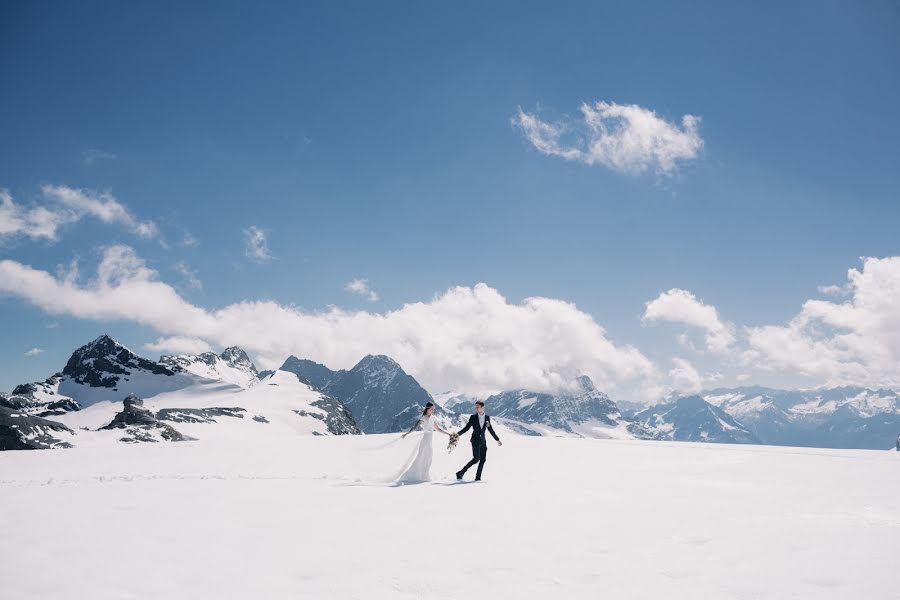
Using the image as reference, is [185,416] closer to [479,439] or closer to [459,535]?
[479,439]

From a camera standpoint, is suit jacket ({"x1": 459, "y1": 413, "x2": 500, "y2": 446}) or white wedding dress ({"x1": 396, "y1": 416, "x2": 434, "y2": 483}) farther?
white wedding dress ({"x1": 396, "y1": 416, "x2": 434, "y2": 483})

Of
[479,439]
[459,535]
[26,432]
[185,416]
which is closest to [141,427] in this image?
[26,432]

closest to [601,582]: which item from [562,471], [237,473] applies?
[562,471]

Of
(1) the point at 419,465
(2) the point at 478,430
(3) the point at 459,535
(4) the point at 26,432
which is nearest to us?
(3) the point at 459,535

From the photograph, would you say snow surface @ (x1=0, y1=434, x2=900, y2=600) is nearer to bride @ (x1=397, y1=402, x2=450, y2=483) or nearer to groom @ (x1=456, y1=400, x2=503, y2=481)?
groom @ (x1=456, y1=400, x2=503, y2=481)

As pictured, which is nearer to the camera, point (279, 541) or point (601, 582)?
point (601, 582)

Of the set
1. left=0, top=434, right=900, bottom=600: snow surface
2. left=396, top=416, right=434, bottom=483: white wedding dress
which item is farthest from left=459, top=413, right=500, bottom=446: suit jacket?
left=396, top=416, right=434, bottom=483: white wedding dress

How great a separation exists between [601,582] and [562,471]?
41.9ft

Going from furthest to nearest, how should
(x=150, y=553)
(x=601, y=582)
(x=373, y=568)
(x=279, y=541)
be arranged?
1. (x=279, y=541)
2. (x=150, y=553)
3. (x=373, y=568)
4. (x=601, y=582)

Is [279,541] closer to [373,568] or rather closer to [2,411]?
[373,568]

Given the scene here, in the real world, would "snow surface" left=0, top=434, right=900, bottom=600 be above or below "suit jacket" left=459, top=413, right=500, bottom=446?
below

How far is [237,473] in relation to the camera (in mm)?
19766

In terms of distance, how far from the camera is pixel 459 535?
9.80 m

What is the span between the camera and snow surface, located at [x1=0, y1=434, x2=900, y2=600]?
23.3ft
